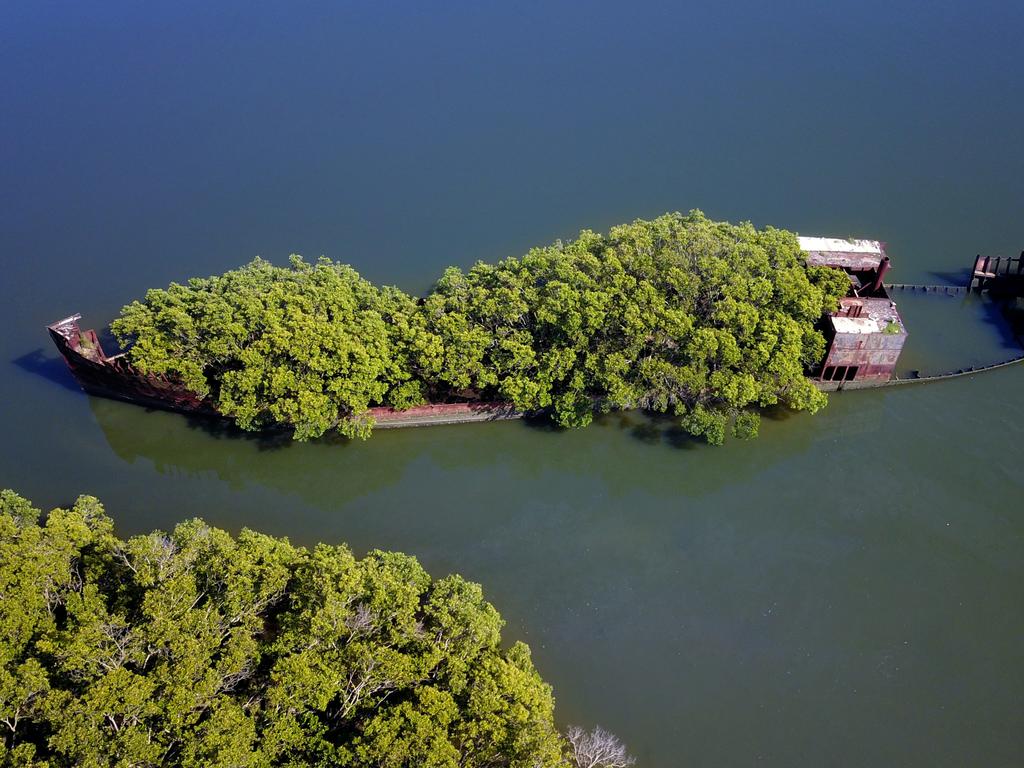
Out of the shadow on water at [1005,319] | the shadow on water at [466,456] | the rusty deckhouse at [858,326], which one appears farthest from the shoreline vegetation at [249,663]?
the shadow on water at [1005,319]

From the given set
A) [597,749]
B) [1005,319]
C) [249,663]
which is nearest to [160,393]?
[249,663]

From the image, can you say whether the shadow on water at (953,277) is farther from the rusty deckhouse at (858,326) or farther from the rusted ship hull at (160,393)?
the rusted ship hull at (160,393)

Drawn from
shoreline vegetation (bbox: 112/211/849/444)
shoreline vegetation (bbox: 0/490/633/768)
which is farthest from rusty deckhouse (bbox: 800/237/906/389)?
shoreline vegetation (bbox: 0/490/633/768)

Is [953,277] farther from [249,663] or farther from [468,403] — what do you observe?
[249,663]

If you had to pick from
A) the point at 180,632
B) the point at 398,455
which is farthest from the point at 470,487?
the point at 180,632

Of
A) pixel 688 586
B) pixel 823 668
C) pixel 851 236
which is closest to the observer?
pixel 823 668

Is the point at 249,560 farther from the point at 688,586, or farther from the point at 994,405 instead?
the point at 994,405
